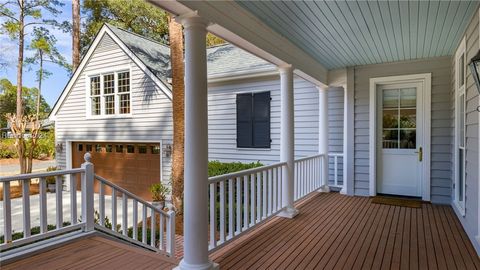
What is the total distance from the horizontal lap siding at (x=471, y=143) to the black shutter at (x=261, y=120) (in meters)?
3.91

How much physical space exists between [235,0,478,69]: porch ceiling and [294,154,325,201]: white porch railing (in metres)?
1.85

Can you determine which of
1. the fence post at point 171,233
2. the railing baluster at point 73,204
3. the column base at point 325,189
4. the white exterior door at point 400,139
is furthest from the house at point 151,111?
the railing baluster at point 73,204

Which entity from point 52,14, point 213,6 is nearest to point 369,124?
point 213,6

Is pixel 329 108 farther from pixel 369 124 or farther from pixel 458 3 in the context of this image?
pixel 458 3

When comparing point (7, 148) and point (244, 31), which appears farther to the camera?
point (7, 148)

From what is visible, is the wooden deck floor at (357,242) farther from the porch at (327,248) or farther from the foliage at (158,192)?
the foliage at (158,192)

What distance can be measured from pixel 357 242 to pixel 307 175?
2.04 metres

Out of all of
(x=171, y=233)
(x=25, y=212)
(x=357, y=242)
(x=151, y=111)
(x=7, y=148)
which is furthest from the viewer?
(x=7, y=148)

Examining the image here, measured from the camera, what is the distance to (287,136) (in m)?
4.28

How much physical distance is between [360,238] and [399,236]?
1.61ft

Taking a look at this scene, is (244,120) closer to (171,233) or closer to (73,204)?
(171,233)

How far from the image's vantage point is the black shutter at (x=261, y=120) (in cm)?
685

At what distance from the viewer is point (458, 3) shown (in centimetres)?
285

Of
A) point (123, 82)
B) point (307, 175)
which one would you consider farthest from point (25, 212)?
point (123, 82)
